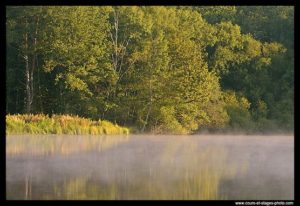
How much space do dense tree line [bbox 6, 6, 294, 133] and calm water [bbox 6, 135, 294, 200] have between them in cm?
1595

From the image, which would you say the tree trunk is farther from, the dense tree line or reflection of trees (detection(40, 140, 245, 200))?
reflection of trees (detection(40, 140, 245, 200))

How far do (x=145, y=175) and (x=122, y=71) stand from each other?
21483 mm

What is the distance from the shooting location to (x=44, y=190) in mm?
7812

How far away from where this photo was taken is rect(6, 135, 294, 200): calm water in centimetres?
774

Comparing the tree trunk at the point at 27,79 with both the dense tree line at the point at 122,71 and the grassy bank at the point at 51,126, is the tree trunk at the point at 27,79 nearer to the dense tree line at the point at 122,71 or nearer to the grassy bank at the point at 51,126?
the dense tree line at the point at 122,71

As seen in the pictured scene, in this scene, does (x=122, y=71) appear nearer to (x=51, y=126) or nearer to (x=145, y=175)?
(x=51, y=126)

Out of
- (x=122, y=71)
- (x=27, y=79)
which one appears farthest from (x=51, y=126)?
(x=122, y=71)

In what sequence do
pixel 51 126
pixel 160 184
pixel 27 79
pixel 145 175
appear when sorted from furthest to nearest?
pixel 27 79 → pixel 51 126 → pixel 145 175 → pixel 160 184

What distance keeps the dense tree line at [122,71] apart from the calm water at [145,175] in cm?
1595

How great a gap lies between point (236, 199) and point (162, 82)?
22.3 m

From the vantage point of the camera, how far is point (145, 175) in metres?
9.40

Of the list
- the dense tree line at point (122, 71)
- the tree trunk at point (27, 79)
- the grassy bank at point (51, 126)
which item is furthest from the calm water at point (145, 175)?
the tree trunk at point (27, 79)

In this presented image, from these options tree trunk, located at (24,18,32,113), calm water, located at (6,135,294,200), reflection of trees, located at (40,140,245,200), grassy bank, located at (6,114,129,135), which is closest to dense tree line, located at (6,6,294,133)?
tree trunk, located at (24,18,32,113)
